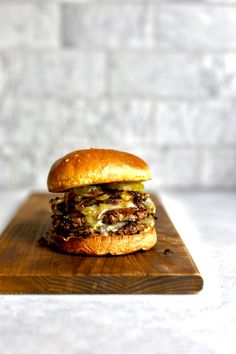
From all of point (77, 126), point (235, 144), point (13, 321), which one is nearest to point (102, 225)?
point (13, 321)

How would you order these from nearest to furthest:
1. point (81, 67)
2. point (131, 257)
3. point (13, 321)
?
point (13, 321) → point (131, 257) → point (81, 67)

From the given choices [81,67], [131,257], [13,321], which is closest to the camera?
[13,321]

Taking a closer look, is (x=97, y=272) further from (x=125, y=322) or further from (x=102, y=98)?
(x=102, y=98)

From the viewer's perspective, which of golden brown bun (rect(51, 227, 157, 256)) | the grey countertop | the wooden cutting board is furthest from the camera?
golden brown bun (rect(51, 227, 157, 256))

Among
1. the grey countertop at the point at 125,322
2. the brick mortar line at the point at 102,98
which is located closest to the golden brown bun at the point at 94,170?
the grey countertop at the point at 125,322

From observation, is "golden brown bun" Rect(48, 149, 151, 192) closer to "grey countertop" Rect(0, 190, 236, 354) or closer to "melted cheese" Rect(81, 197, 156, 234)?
"melted cheese" Rect(81, 197, 156, 234)

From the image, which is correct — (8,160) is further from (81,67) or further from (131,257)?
(131,257)

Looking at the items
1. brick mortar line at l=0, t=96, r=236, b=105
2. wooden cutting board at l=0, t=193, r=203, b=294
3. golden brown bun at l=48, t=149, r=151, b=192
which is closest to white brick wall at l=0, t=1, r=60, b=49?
brick mortar line at l=0, t=96, r=236, b=105
